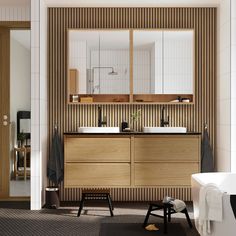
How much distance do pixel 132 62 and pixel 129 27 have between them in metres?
0.49

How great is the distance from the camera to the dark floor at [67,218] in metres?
4.61

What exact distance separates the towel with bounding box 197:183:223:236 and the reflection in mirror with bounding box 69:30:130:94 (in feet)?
8.48

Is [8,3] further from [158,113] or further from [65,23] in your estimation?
[158,113]

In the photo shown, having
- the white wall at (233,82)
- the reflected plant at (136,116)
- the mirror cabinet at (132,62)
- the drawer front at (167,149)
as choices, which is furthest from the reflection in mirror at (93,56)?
the white wall at (233,82)

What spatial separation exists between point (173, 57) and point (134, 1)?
87 centimetres

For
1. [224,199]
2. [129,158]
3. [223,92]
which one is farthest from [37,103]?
[224,199]

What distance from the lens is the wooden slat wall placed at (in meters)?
6.18

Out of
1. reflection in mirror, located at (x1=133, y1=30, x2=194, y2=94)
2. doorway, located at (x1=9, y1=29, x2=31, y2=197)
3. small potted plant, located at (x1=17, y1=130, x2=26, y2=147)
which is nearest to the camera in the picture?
reflection in mirror, located at (x1=133, y1=30, x2=194, y2=94)

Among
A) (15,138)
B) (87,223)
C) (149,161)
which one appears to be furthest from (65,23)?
(87,223)

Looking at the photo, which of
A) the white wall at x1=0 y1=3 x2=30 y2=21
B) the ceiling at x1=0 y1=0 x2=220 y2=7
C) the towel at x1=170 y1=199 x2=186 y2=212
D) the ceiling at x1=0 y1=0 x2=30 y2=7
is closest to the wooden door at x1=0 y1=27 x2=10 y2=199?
the white wall at x1=0 y1=3 x2=30 y2=21

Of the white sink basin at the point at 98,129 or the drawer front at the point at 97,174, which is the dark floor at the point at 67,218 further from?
the white sink basin at the point at 98,129

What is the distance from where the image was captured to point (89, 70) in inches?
239

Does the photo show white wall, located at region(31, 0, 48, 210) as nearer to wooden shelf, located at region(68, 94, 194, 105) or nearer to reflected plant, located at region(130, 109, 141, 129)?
wooden shelf, located at region(68, 94, 194, 105)

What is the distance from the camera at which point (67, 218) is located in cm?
519
